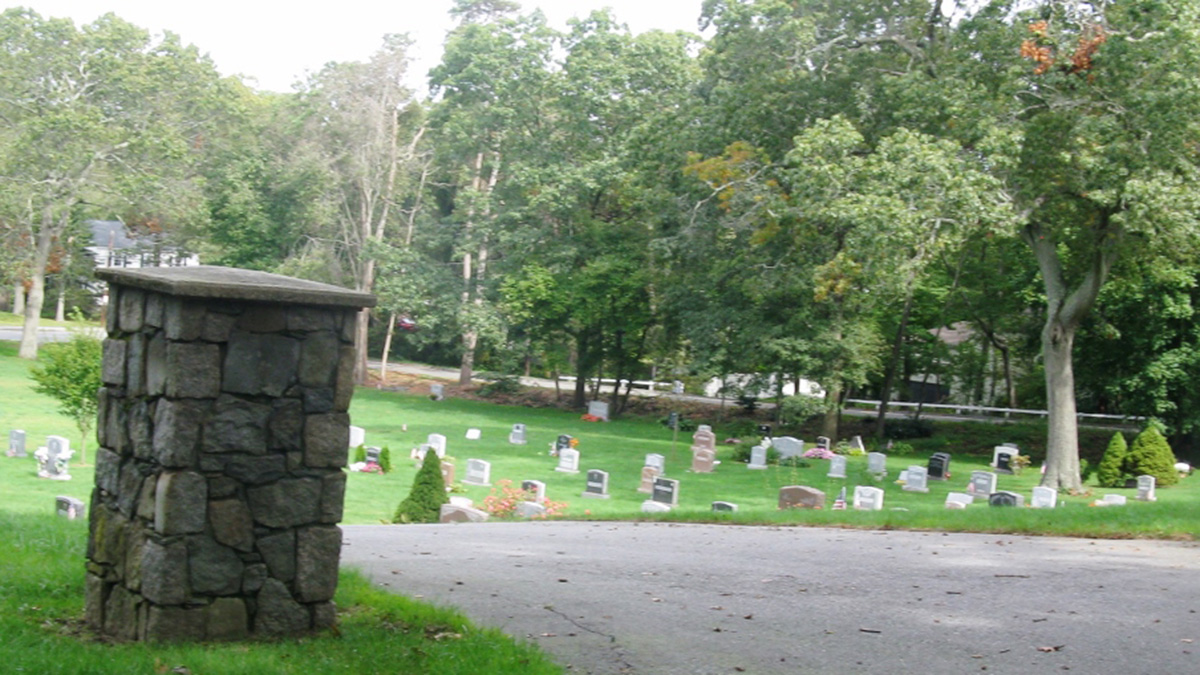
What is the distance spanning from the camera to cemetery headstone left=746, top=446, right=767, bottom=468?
87.1 feet

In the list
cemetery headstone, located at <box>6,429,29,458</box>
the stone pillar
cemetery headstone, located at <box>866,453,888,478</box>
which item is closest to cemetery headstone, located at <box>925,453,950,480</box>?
cemetery headstone, located at <box>866,453,888,478</box>

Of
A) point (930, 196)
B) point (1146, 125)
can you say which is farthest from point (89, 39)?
point (1146, 125)

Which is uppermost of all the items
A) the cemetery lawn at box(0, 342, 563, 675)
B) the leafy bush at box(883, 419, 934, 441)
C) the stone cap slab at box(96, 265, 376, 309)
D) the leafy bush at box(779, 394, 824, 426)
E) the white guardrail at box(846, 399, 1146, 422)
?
the stone cap slab at box(96, 265, 376, 309)

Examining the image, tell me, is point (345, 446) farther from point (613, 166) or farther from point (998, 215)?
point (613, 166)

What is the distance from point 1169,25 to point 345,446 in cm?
1621

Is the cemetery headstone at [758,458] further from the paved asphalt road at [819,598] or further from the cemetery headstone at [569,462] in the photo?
the paved asphalt road at [819,598]

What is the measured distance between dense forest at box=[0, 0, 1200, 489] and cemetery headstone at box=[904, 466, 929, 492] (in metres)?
2.42

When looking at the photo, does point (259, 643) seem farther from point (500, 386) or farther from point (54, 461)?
point (500, 386)

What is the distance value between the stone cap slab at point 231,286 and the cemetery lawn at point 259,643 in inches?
66.5

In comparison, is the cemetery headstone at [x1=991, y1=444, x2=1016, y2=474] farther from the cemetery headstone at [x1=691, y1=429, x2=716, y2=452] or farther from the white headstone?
the white headstone

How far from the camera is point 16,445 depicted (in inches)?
861

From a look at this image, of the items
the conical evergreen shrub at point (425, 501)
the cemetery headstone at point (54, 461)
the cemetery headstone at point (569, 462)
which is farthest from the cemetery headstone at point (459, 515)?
the cemetery headstone at point (569, 462)

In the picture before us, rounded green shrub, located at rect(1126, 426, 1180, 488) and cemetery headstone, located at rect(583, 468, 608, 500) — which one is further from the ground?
rounded green shrub, located at rect(1126, 426, 1180, 488)

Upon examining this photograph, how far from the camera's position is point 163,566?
17.6ft
